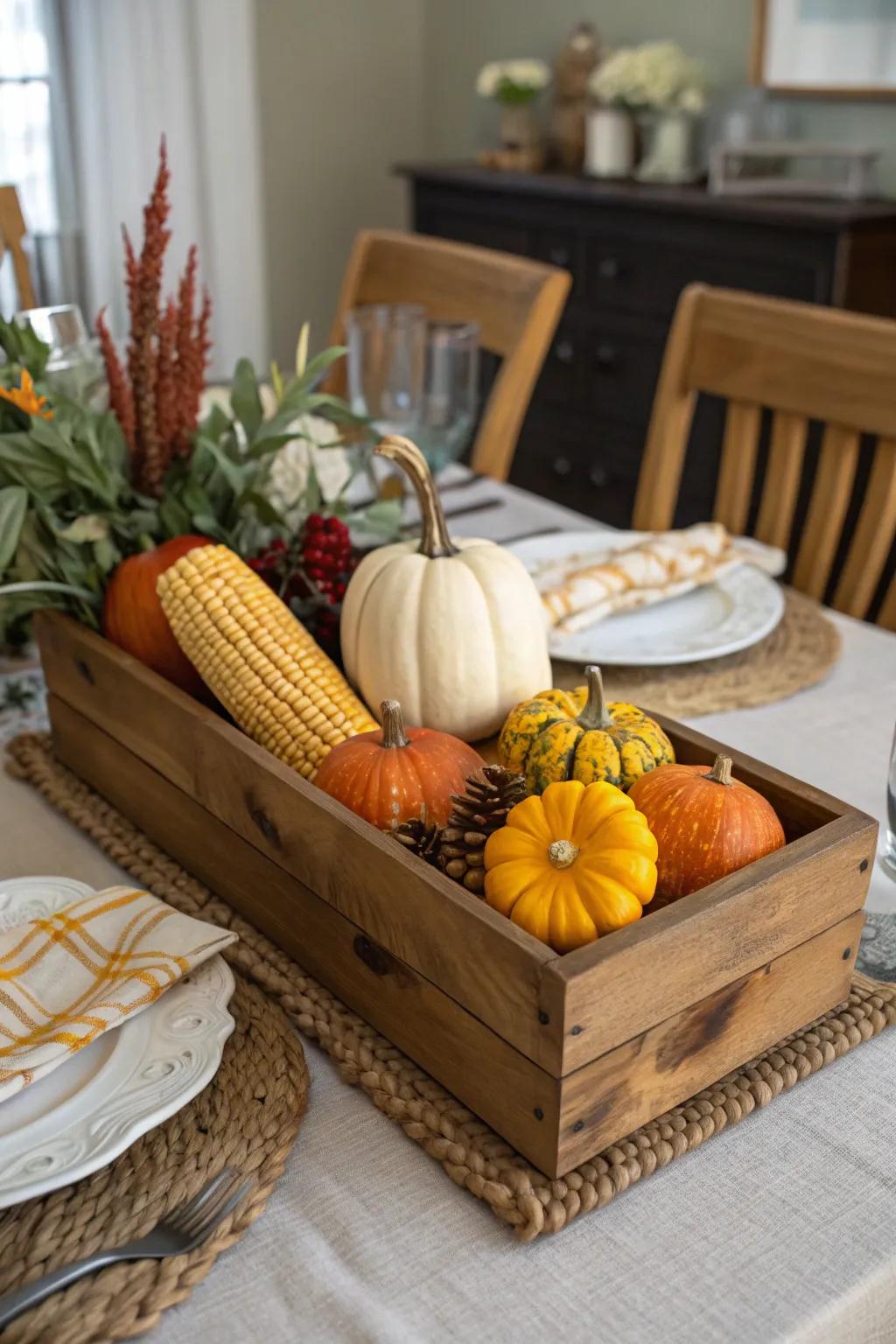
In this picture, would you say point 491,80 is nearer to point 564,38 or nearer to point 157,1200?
point 564,38

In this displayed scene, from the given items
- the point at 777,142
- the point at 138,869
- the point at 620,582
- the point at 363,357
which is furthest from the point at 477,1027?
the point at 777,142

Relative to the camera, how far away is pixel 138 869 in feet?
2.86

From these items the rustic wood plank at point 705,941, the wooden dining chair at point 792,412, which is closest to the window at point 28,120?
the wooden dining chair at point 792,412

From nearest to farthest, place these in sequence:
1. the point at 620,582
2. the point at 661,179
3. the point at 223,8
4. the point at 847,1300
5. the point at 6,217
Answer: the point at 847,1300 → the point at 620,582 → the point at 6,217 → the point at 661,179 → the point at 223,8

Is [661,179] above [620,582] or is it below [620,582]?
above

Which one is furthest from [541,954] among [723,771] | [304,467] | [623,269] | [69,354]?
[623,269]

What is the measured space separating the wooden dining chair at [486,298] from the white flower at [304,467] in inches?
18.9

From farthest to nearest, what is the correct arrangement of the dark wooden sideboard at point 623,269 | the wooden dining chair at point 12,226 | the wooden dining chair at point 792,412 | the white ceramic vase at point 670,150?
the white ceramic vase at point 670,150 → the dark wooden sideboard at point 623,269 → the wooden dining chair at point 12,226 → the wooden dining chair at point 792,412

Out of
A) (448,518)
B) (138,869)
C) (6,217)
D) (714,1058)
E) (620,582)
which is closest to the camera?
(714,1058)

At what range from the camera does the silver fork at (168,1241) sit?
1.78ft

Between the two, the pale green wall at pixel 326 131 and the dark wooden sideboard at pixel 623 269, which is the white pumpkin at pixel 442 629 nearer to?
the dark wooden sideboard at pixel 623 269

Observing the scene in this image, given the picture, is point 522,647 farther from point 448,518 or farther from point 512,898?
point 448,518

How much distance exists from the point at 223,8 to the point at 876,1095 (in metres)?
3.46

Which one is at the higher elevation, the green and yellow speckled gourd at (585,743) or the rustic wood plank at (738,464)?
→ the green and yellow speckled gourd at (585,743)
